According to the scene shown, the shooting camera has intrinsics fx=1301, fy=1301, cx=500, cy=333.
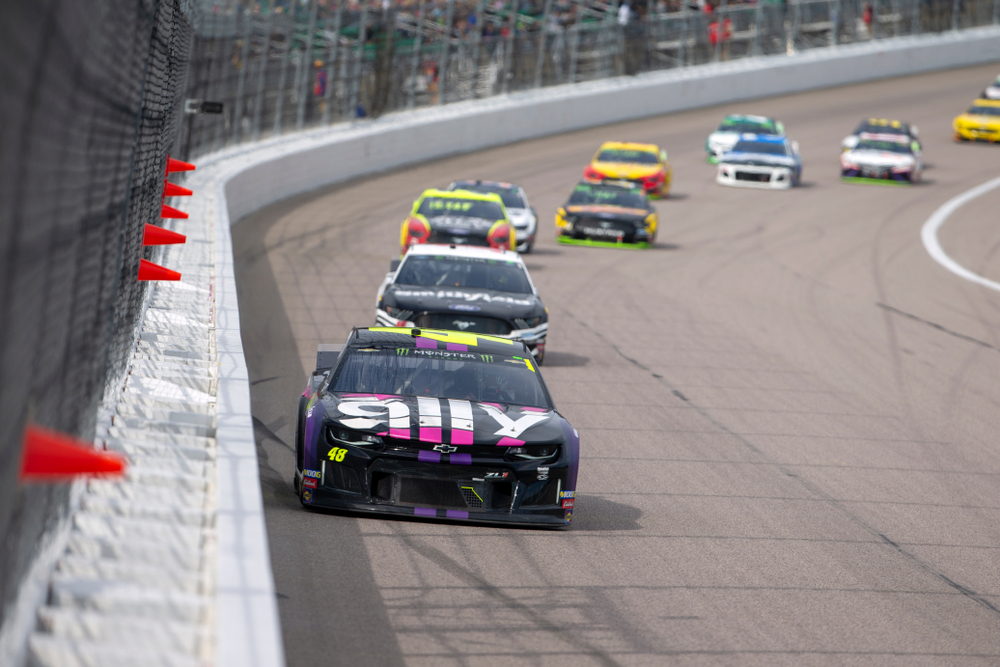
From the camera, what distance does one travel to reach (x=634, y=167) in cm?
3034

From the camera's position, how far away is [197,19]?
18688 millimetres

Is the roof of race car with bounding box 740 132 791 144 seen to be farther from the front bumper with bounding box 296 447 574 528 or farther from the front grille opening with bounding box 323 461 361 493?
the front grille opening with bounding box 323 461 361 493

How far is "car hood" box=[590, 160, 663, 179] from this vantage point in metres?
30.0

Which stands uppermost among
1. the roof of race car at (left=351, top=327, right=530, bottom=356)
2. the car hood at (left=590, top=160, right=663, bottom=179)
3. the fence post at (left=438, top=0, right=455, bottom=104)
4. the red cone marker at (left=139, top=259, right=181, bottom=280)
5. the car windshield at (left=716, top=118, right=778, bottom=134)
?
the fence post at (left=438, top=0, right=455, bottom=104)

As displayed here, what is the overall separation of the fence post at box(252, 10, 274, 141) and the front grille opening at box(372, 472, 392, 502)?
63.5 ft

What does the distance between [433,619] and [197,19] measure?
1434 cm

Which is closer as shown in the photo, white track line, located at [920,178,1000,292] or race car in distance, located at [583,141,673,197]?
white track line, located at [920,178,1000,292]

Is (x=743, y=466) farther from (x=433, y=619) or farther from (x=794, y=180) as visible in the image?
(x=794, y=180)

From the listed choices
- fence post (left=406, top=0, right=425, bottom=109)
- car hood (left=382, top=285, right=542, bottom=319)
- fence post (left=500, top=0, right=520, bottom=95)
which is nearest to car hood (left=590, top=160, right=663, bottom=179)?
fence post (left=406, top=0, right=425, bottom=109)

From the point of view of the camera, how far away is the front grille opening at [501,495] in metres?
7.96

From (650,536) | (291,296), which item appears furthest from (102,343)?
(291,296)

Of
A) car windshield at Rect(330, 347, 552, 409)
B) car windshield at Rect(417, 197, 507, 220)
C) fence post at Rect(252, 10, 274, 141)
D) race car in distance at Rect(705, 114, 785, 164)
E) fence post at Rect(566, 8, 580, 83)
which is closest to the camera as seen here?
car windshield at Rect(330, 347, 552, 409)

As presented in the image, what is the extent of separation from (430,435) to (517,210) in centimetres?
1591

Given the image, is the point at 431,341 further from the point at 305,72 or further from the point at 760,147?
the point at 760,147
